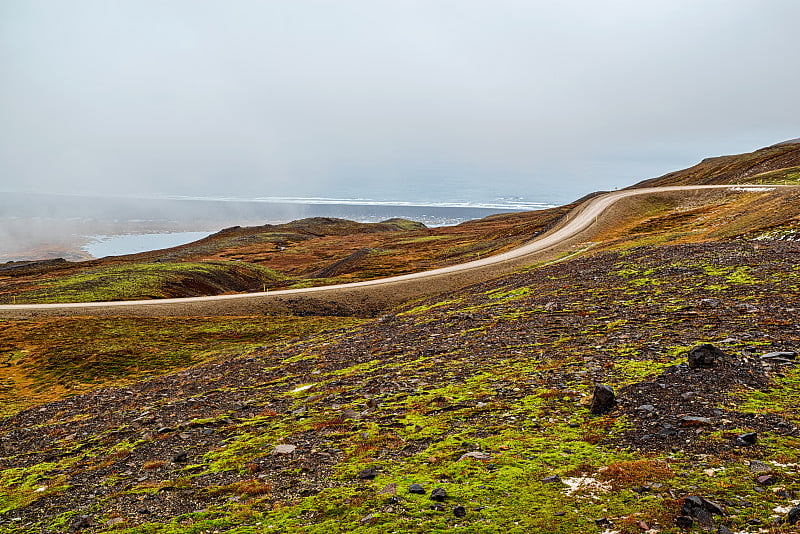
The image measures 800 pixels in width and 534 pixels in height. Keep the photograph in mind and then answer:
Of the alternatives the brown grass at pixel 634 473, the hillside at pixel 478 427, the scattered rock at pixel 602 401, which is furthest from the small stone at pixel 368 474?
the scattered rock at pixel 602 401

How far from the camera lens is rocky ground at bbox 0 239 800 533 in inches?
358

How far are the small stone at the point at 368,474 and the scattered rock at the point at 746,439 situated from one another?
8149 mm

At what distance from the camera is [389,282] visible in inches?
2434

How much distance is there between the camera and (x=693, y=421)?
11.5m

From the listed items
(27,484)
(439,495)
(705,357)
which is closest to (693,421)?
(705,357)

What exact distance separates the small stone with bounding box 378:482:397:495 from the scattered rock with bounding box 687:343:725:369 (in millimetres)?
10394

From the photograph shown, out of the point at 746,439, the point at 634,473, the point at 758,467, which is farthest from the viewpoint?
the point at 746,439

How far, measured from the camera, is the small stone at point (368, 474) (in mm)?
11289

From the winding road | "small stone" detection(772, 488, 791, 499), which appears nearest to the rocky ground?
"small stone" detection(772, 488, 791, 499)

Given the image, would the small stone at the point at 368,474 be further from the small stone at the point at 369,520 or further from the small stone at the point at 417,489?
the small stone at the point at 369,520

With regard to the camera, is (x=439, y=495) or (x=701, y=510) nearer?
(x=701, y=510)

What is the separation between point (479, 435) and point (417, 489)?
343 centimetres

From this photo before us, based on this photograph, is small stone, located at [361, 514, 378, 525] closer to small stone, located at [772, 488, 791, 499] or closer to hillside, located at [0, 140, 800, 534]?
hillside, located at [0, 140, 800, 534]

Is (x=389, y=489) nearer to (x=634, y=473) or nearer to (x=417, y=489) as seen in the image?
(x=417, y=489)
